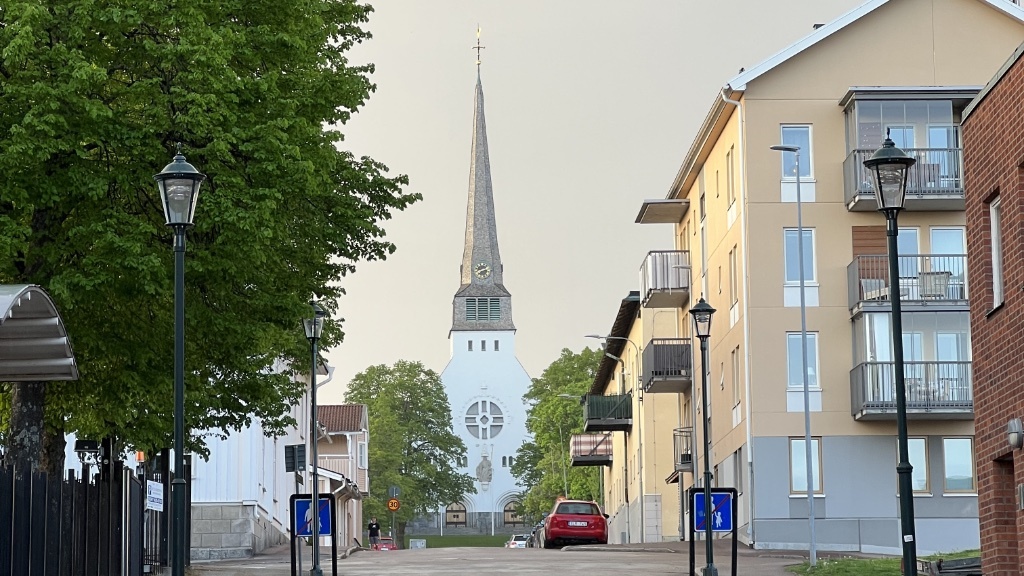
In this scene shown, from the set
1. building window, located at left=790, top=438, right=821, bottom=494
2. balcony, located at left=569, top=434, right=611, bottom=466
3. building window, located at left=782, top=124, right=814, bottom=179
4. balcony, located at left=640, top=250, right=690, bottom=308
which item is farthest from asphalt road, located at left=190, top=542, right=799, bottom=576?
balcony, located at left=569, top=434, right=611, bottom=466

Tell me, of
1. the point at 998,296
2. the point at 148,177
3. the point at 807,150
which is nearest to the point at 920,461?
the point at 807,150

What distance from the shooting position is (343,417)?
97.4 m

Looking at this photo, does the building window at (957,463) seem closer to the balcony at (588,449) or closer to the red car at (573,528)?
the red car at (573,528)

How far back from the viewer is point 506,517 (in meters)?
159

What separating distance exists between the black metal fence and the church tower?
13268 cm

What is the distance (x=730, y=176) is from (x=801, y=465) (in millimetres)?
8111

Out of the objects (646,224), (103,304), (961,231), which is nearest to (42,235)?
(103,304)

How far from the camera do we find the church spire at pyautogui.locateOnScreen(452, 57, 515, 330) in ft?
520

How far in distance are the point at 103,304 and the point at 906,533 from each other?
1317cm

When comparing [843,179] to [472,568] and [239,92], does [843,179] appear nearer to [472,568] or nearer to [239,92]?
[472,568]

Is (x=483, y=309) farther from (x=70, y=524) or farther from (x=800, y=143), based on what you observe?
(x=70, y=524)

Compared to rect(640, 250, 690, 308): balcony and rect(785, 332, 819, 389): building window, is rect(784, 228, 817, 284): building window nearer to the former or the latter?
rect(785, 332, 819, 389): building window

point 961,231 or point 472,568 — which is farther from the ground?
point 961,231

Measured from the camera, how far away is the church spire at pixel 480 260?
520 ft
